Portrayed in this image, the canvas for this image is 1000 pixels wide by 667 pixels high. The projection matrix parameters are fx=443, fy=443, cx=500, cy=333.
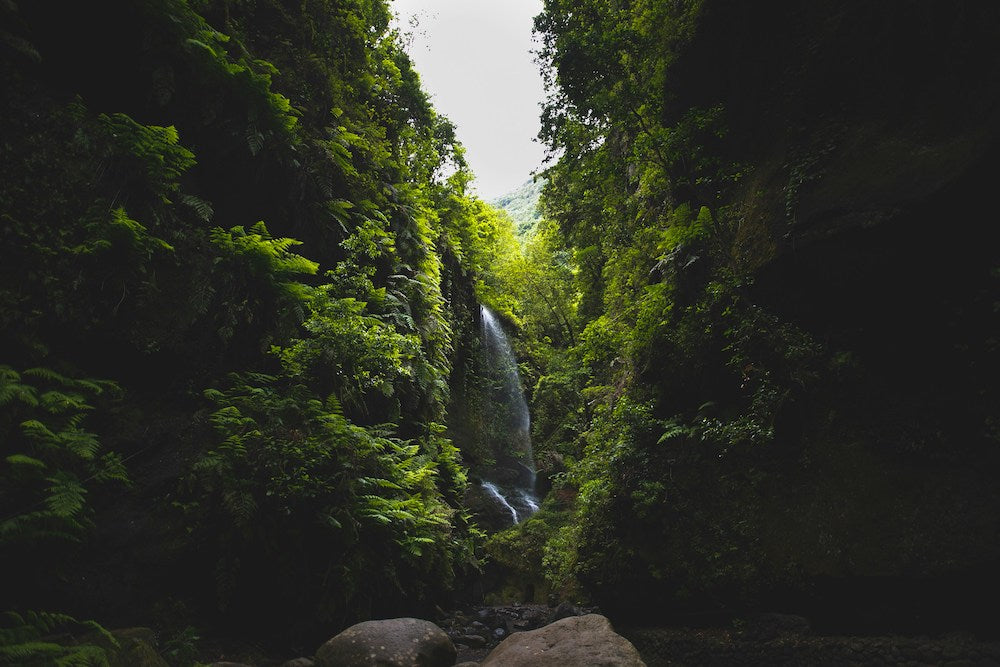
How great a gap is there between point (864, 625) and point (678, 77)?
7.65 m

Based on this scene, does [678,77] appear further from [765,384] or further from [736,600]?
[736,600]

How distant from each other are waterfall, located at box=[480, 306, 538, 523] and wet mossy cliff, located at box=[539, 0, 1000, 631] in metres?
6.95

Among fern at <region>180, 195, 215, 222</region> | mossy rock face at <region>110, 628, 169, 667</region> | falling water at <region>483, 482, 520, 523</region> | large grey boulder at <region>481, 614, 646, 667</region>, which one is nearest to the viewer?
mossy rock face at <region>110, 628, 169, 667</region>

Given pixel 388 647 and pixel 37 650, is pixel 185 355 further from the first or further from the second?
pixel 388 647

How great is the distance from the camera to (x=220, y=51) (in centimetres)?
595

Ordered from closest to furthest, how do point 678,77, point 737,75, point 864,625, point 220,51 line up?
point 864,625 → point 220,51 → point 737,75 → point 678,77

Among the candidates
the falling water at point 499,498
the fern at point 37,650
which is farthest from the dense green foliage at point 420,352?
the falling water at point 499,498

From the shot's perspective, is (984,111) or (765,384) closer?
(984,111)

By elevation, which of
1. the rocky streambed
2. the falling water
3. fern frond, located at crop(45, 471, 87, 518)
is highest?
the falling water

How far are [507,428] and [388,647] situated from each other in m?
11.7

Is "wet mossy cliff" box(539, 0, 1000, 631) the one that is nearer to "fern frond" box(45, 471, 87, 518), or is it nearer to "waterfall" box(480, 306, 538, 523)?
"fern frond" box(45, 471, 87, 518)

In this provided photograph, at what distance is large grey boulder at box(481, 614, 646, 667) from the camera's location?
4.12 meters

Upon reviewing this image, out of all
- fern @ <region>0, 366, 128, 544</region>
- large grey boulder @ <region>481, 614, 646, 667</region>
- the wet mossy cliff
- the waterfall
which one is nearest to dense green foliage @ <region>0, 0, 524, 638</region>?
fern @ <region>0, 366, 128, 544</region>

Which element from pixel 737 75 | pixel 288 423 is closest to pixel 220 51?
pixel 288 423
